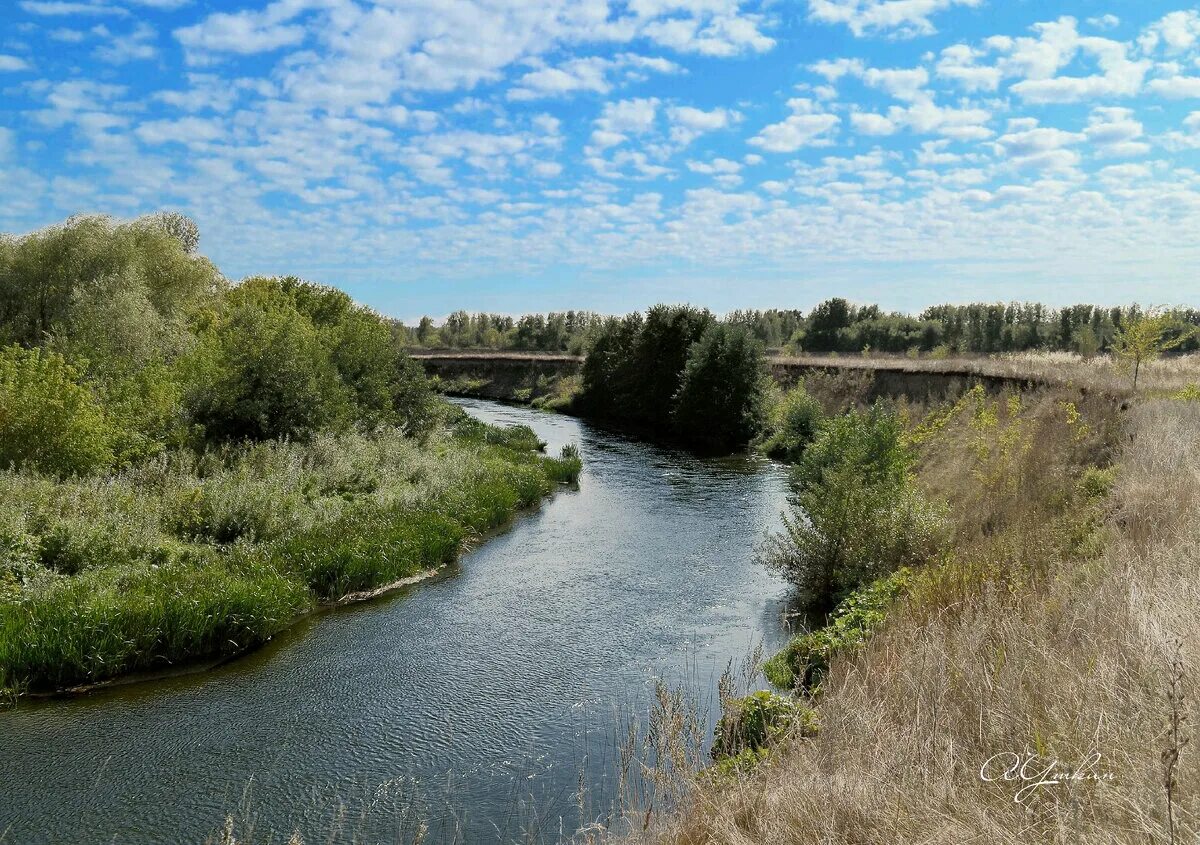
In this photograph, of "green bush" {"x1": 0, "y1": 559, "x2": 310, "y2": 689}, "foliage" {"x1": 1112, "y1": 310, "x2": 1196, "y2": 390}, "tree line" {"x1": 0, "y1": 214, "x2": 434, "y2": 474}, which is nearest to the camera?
"green bush" {"x1": 0, "y1": 559, "x2": 310, "y2": 689}

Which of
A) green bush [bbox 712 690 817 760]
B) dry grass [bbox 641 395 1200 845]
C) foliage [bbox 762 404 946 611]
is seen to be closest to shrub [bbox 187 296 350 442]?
foliage [bbox 762 404 946 611]

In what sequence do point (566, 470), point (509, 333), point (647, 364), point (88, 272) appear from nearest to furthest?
point (566, 470)
point (88, 272)
point (647, 364)
point (509, 333)

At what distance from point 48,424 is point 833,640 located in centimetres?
1623

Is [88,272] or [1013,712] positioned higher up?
[88,272]

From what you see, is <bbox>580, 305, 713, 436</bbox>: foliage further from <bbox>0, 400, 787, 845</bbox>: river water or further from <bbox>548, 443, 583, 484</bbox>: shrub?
<bbox>0, 400, 787, 845</bbox>: river water

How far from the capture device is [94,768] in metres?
8.66

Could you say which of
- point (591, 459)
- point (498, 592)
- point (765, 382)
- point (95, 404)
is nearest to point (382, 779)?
point (498, 592)

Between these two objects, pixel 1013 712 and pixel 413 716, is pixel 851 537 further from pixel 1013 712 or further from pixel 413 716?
pixel 1013 712

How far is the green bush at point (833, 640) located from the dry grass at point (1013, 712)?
798mm

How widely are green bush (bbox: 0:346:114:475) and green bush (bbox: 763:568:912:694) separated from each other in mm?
14842

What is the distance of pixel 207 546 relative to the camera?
49.3 ft

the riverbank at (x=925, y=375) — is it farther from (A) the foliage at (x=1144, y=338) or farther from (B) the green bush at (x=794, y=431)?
(B) the green bush at (x=794, y=431)

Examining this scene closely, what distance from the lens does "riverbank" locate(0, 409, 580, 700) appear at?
10898mm

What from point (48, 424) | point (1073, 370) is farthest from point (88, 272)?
point (1073, 370)
